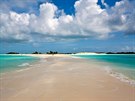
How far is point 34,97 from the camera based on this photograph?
726 centimetres

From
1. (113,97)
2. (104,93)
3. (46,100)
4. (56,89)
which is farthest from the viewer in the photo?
(56,89)

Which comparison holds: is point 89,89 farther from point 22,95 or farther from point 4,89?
point 4,89

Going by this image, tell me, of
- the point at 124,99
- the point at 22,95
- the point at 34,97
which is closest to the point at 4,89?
the point at 22,95

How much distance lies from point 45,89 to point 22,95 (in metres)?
1.34

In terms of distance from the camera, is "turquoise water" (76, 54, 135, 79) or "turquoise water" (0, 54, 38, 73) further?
"turquoise water" (0, 54, 38, 73)

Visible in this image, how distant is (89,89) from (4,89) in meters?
4.06

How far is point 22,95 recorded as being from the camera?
24.8 feet

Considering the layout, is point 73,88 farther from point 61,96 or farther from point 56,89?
point 61,96

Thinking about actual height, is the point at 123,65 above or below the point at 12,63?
below

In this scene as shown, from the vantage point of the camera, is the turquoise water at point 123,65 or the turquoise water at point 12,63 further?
the turquoise water at point 12,63

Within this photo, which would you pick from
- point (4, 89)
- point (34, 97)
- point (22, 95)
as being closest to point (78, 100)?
point (34, 97)

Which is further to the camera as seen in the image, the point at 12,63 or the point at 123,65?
the point at 12,63

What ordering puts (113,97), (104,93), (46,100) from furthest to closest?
(104,93) < (113,97) < (46,100)

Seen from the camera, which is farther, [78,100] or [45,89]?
[45,89]
